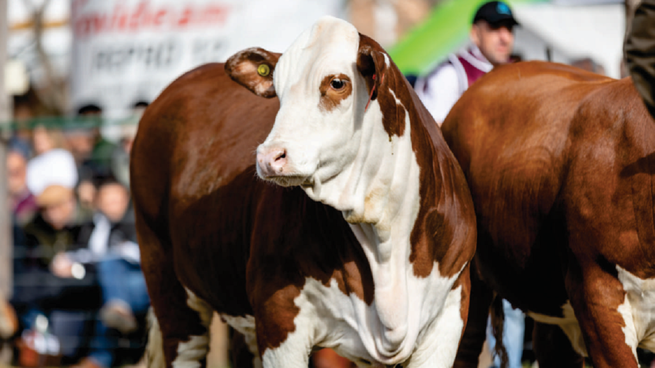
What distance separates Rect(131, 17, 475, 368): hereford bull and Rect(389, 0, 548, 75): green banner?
671cm

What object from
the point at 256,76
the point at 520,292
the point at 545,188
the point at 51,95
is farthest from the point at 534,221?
the point at 51,95

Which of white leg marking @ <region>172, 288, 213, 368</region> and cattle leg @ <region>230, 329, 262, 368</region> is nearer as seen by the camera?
Result: white leg marking @ <region>172, 288, 213, 368</region>

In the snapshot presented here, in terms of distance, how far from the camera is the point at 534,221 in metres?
4.02

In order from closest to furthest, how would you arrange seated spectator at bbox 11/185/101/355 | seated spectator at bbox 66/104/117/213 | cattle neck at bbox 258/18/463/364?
cattle neck at bbox 258/18/463/364 → seated spectator at bbox 11/185/101/355 → seated spectator at bbox 66/104/117/213

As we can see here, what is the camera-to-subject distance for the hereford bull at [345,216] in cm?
319

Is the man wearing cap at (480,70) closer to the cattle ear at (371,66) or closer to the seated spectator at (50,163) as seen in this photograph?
the cattle ear at (371,66)

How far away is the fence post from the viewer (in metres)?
7.71

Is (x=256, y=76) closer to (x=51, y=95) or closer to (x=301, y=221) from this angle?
(x=301, y=221)

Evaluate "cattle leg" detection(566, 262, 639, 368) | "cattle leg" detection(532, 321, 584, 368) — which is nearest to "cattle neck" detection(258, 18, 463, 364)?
"cattle leg" detection(566, 262, 639, 368)

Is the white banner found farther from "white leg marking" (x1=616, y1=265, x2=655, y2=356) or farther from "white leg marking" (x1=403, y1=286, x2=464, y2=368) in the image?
"white leg marking" (x1=616, y1=265, x2=655, y2=356)

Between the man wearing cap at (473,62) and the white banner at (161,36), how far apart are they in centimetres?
347

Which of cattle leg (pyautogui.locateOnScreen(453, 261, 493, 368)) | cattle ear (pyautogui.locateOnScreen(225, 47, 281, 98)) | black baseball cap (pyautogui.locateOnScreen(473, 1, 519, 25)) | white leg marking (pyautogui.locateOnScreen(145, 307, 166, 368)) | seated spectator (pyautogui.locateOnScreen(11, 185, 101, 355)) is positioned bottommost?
seated spectator (pyautogui.locateOnScreen(11, 185, 101, 355))

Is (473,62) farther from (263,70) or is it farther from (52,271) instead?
(52,271)

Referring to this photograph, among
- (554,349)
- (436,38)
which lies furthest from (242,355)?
(436,38)
